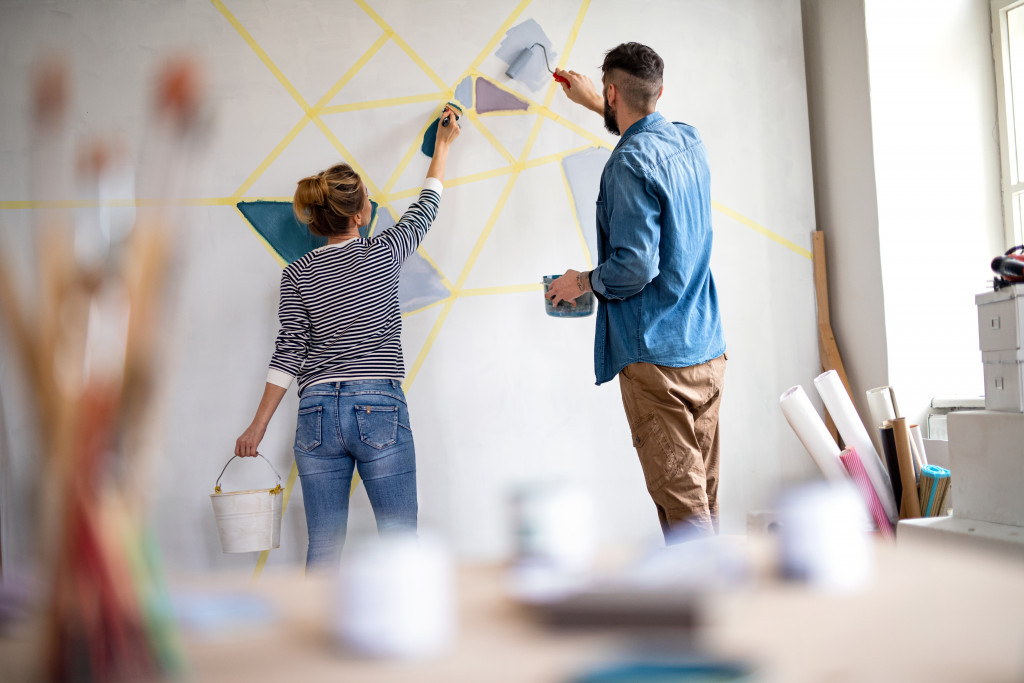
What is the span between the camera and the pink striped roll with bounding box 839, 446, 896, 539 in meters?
2.07

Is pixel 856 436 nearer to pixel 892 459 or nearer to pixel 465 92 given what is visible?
pixel 892 459

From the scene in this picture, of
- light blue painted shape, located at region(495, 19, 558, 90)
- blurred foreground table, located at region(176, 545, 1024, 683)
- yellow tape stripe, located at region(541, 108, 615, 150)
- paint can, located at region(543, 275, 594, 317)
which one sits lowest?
blurred foreground table, located at region(176, 545, 1024, 683)

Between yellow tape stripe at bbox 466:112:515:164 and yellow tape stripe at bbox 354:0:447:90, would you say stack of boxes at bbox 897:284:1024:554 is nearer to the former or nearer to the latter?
yellow tape stripe at bbox 466:112:515:164

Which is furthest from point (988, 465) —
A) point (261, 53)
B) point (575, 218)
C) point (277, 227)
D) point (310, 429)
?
point (261, 53)

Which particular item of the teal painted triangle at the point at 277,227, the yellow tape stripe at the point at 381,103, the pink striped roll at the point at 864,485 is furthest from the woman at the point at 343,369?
the pink striped roll at the point at 864,485

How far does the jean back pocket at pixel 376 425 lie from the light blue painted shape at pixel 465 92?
1157 mm

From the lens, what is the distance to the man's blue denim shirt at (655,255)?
183 centimetres

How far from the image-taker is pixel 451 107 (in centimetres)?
262

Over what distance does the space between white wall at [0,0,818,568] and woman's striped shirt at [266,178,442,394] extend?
17.6 inches

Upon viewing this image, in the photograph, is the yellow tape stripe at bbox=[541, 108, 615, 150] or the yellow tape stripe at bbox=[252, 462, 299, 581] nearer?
the yellow tape stripe at bbox=[252, 462, 299, 581]

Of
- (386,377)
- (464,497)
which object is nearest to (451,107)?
(386,377)

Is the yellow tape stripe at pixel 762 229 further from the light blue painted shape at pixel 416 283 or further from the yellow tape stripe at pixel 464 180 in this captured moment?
the light blue painted shape at pixel 416 283

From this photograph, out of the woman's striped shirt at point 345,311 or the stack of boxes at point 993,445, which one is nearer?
the stack of boxes at point 993,445

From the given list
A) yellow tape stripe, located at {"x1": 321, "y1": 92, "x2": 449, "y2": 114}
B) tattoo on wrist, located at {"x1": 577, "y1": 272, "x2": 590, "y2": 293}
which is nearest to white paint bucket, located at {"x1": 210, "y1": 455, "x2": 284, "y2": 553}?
tattoo on wrist, located at {"x1": 577, "y1": 272, "x2": 590, "y2": 293}
